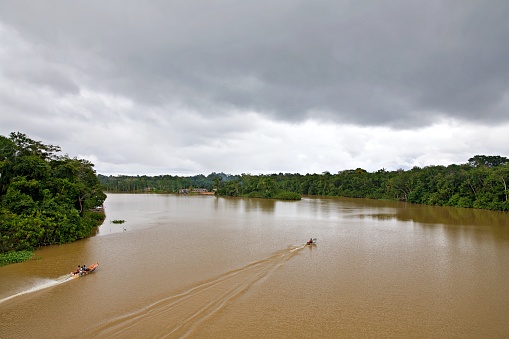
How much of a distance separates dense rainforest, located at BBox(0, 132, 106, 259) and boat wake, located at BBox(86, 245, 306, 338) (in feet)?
31.4

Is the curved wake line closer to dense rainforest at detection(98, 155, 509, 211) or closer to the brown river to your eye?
the brown river

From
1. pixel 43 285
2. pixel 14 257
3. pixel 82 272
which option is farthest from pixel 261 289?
pixel 14 257

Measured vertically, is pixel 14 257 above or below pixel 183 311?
above

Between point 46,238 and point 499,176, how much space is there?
46.8m

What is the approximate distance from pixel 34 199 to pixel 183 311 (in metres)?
14.6

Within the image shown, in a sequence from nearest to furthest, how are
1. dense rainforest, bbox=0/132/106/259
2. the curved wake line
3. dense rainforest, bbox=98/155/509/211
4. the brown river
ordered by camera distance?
the brown river < the curved wake line < dense rainforest, bbox=0/132/106/259 < dense rainforest, bbox=98/155/509/211

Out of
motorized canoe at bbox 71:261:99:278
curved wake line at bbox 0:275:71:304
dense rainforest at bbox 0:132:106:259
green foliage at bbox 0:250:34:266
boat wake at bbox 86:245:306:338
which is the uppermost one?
dense rainforest at bbox 0:132:106:259

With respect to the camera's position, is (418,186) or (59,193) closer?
(59,193)

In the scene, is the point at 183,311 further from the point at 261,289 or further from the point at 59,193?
the point at 59,193

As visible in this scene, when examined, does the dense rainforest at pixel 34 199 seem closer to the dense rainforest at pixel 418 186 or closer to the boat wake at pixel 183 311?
the boat wake at pixel 183 311

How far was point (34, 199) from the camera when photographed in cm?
1817

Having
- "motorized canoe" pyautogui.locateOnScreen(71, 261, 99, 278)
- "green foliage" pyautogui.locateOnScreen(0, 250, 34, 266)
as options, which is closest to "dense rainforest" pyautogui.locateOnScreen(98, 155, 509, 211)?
"motorized canoe" pyautogui.locateOnScreen(71, 261, 99, 278)

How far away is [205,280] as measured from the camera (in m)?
11.6

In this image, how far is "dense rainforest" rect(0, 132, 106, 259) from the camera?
1548cm
